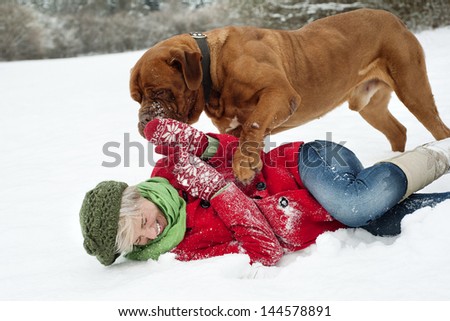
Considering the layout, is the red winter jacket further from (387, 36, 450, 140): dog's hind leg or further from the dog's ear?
(387, 36, 450, 140): dog's hind leg

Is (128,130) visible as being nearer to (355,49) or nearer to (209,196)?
(355,49)

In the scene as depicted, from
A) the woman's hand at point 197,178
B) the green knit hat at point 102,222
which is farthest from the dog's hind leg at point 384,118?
the green knit hat at point 102,222

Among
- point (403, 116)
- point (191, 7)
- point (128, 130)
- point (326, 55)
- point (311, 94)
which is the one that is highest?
point (326, 55)

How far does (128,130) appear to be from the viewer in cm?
601

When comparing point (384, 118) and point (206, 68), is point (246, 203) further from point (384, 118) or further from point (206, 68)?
point (384, 118)

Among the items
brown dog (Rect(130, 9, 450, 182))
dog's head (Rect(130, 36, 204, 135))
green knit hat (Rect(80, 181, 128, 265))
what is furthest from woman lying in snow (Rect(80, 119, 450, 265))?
dog's head (Rect(130, 36, 204, 135))

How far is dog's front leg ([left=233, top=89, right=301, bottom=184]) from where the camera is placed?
8.63ft

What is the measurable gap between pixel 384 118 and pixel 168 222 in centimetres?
264

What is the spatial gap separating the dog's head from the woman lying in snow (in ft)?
1.39

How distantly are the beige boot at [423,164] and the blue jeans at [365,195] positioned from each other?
54mm

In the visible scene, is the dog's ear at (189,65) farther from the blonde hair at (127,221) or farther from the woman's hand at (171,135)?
the blonde hair at (127,221)

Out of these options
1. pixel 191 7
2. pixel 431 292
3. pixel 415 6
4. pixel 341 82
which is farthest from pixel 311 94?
pixel 191 7

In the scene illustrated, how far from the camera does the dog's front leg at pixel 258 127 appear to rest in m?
2.63

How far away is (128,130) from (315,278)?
14.7 feet
